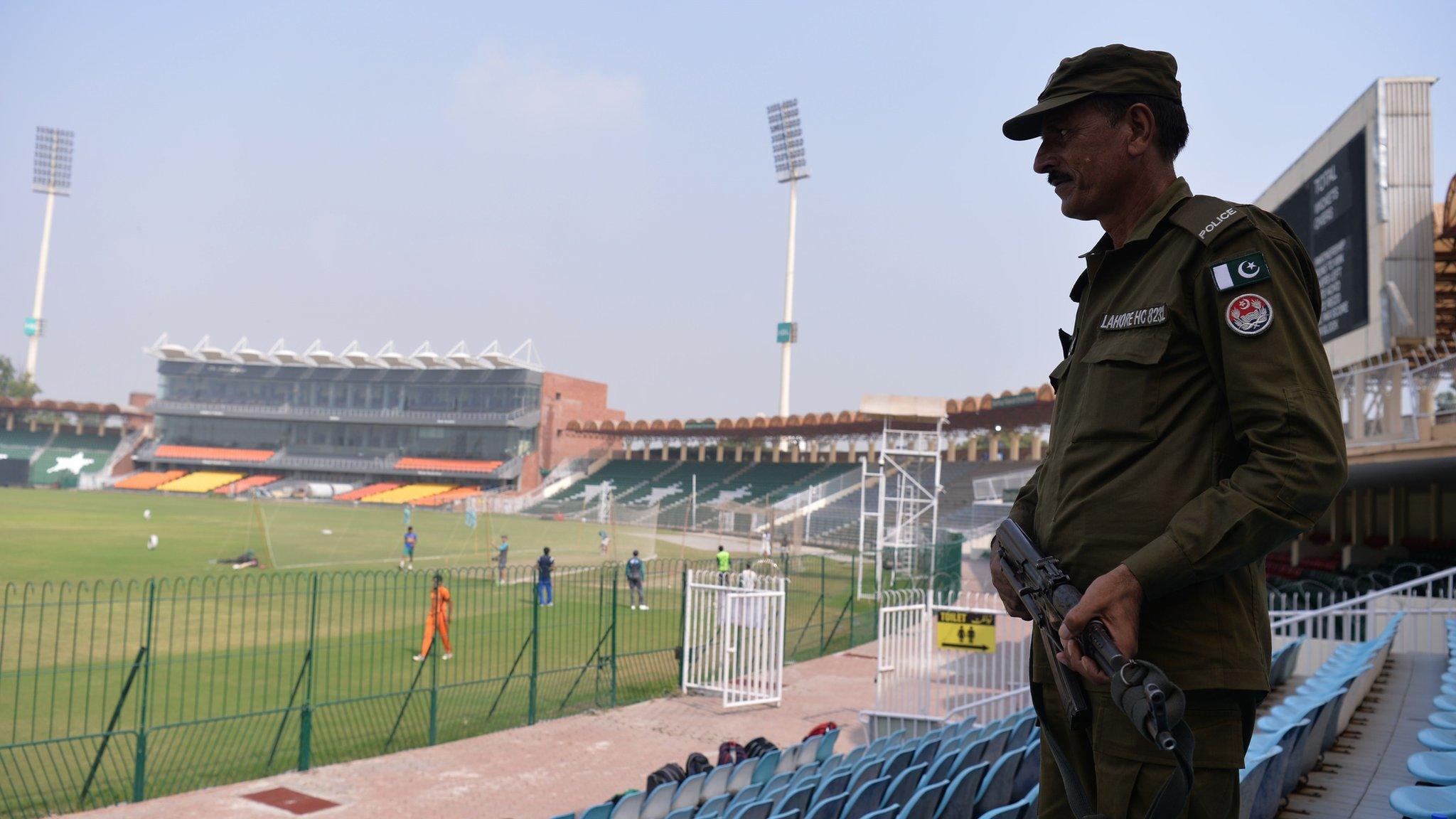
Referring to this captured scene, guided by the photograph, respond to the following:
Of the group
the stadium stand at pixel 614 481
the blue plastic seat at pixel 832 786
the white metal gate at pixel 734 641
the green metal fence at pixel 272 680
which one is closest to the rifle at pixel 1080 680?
the blue plastic seat at pixel 832 786

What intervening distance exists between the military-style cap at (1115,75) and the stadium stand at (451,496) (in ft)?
223

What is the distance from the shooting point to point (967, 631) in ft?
34.1

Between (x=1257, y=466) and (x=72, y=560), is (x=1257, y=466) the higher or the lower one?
the higher one

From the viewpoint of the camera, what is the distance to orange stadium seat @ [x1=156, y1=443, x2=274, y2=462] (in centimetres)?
8319

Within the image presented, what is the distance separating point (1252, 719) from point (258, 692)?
14214 mm

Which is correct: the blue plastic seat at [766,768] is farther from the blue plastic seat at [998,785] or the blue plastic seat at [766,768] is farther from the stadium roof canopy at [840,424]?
the stadium roof canopy at [840,424]

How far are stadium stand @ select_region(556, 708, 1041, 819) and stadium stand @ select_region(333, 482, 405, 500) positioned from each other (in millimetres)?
71882

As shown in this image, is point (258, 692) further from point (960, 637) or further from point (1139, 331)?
point (1139, 331)

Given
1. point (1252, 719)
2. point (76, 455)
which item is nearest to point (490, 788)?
point (1252, 719)

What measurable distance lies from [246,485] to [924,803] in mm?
82285

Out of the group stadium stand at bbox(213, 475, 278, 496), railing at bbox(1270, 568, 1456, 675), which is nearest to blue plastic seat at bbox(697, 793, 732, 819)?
railing at bbox(1270, 568, 1456, 675)

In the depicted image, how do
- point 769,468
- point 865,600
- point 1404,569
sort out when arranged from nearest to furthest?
point 1404,569 → point 865,600 → point 769,468

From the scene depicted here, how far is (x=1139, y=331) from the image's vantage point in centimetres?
179

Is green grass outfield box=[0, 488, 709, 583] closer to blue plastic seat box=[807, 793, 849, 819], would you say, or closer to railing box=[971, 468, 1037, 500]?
railing box=[971, 468, 1037, 500]
